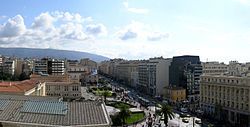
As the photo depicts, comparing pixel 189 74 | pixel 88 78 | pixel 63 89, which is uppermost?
pixel 189 74

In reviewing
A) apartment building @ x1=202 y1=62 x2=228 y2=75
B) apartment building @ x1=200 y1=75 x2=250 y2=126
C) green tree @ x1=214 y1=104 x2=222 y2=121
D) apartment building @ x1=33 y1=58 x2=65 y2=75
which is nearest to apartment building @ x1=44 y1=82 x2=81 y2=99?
apartment building @ x1=200 y1=75 x2=250 y2=126

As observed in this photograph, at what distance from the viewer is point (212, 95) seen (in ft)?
290

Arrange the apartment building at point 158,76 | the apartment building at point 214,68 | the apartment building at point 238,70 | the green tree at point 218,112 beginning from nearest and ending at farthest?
the green tree at point 218,112 < the apartment building at point 238,70 < the apartment building at point 158,76 < the apartment building at point 214,68

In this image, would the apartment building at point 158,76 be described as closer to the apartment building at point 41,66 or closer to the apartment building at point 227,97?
the apartment building at point 227,97

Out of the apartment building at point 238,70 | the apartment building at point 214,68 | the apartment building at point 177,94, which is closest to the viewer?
the apartment building at point 238,70

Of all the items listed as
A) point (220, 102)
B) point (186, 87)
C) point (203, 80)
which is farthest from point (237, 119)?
point (186, 87)

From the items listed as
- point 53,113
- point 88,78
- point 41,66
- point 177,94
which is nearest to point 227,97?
point 177,94

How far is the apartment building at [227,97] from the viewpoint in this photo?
75.9 metres

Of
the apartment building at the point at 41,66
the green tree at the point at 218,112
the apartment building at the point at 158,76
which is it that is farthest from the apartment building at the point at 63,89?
the apartment building at the point at 41,66

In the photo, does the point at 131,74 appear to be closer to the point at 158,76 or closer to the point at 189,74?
the point at 158,76

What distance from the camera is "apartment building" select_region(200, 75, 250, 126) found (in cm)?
7589

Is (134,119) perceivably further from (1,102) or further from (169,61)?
(169,61)

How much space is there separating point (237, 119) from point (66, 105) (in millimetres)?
50254

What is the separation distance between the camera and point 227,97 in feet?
269
